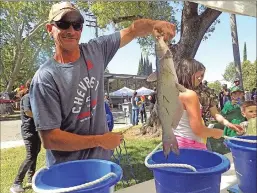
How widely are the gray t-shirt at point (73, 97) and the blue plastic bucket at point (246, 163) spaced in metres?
0.59

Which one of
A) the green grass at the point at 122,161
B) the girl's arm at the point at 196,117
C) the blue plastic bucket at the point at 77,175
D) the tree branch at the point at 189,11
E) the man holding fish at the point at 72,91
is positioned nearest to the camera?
the blue plastic bucket at the point at 77,175

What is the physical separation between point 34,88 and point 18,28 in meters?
8.41

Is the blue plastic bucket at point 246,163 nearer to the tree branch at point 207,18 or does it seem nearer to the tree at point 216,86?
the tree at point 216,86

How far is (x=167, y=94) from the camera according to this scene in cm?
98

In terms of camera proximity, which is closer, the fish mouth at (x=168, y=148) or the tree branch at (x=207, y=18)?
the fish mouth at (x=168, y=148)

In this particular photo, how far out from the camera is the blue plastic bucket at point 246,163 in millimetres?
944

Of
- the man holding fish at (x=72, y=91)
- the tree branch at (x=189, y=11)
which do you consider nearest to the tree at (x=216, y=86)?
the man holding fish at (x=72, y=91)

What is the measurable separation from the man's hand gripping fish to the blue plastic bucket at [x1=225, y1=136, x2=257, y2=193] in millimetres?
210

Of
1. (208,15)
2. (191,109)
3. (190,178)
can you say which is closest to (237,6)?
(191,109)

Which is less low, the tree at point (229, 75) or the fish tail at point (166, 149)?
the tree at point (229, 75)

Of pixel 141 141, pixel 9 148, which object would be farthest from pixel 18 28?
pixel 141 141

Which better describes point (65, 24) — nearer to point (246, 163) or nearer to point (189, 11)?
point (246, 163)

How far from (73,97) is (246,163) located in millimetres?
688

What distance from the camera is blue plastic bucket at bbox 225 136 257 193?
94 cm
